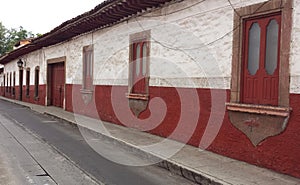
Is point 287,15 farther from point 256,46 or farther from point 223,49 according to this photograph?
point 223,49

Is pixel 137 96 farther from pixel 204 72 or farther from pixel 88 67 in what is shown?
pixel 88 67

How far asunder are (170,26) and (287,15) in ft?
11.1

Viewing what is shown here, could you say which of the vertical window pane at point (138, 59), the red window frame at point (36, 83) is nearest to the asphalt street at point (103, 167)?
the vertical window pane at point (138, 59)

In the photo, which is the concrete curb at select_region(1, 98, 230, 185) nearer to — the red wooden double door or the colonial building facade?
the colonial building facade

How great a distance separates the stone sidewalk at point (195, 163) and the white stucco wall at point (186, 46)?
1.32 m

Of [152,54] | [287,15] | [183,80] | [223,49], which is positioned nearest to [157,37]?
[152,54]

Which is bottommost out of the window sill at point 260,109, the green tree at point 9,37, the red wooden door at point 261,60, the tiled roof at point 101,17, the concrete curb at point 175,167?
the concrete curb at point 175,167

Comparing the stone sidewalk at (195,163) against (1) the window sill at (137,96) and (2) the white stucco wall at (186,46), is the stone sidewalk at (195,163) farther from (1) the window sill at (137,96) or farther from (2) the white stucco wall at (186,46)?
(2) the white stucco wall at (186,46)

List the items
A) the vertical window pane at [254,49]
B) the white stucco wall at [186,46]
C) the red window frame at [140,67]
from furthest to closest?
the red window frame at [140,67], the white stucco wall at [186,46], the vertical window pane at [254,49]

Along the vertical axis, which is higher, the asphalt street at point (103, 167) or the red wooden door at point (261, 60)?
the red wooden door at point (261, 60)

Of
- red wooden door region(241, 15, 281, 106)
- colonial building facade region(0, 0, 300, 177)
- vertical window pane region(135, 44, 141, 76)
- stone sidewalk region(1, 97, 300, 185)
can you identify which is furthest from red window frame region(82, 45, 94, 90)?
red wooden door region(241, 15, 281, 106)

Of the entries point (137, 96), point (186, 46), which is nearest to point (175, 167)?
point (186, 46)

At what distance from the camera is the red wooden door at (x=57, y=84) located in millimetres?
16047

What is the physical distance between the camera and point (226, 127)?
20.0ft
